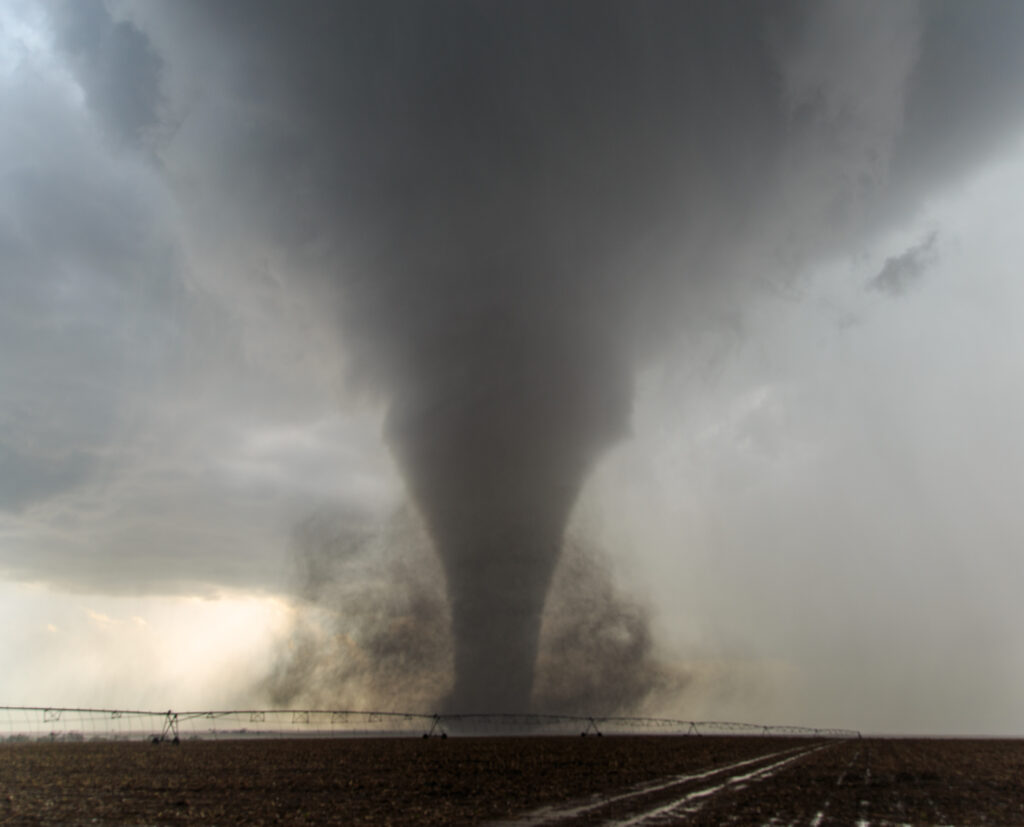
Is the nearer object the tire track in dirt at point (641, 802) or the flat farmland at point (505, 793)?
the tire track in dirt at point (641, 802)

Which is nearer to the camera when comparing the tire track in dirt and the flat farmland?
the tire track in dirt

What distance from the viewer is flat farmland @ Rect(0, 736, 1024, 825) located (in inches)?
1232

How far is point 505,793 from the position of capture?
39.2 m

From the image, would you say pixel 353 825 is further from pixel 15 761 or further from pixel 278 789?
pixel 15 761

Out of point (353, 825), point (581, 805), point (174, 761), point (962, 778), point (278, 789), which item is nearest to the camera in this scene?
point (353, 825)

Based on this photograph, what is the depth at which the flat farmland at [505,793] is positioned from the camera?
31281 mm

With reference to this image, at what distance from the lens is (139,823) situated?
29.2m

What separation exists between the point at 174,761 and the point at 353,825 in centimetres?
Answer: 5123

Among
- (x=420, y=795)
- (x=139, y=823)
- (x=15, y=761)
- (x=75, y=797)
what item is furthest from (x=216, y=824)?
(x=15, y=761)

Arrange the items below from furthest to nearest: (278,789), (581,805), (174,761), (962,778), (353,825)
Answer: (174,761), (962,778), (278,789), (581,805), (353,825)

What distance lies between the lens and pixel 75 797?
126 feet

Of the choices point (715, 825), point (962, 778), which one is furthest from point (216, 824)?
point (962, 778)

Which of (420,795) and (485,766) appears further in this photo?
(485,766)

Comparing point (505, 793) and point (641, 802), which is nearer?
point (641, 802)
